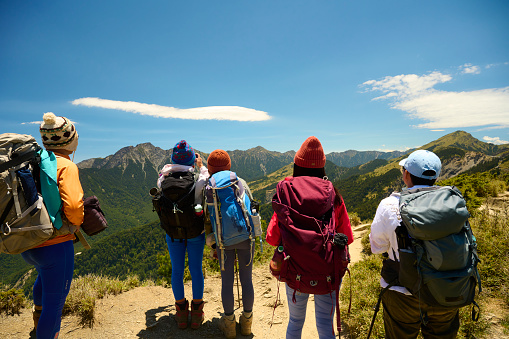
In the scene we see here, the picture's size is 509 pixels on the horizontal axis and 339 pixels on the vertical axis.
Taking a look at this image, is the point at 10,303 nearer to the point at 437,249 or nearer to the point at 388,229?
the point at 388,229

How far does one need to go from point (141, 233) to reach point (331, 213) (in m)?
154

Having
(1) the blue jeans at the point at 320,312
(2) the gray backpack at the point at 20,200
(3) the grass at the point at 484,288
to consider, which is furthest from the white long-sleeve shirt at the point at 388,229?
(2) the gray backpack at the point at 20,200

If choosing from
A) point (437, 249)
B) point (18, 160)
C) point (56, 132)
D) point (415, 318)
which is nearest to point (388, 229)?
point (437, 249)

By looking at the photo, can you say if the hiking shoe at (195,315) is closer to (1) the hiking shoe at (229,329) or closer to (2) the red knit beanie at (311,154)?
(1) the hiking shoe at (229,329)

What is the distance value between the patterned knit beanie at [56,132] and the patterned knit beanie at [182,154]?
127 centimetres

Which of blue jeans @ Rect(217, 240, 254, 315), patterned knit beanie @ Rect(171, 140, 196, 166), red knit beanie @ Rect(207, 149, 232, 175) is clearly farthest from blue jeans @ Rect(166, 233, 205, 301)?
patterned knit beanie @ Rect(171, 140, 196, 166)

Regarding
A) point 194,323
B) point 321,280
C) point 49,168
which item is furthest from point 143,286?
point 321,280

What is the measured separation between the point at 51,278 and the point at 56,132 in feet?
5.45

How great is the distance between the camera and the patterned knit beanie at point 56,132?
262 centimetres

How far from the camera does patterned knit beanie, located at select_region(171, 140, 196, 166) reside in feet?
11.7

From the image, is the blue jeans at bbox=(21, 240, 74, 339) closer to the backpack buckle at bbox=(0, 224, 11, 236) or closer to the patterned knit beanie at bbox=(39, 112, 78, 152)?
the backpack buckle at bbox=(0, 224, 11, 236)

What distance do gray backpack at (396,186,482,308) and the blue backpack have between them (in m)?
1.78

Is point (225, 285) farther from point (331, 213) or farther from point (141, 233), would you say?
point (141, 233)

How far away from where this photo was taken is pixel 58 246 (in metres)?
2.55
